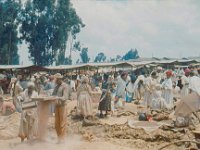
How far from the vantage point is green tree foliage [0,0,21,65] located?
46531 mm

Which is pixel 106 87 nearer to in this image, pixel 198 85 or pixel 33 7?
pixel 198 85

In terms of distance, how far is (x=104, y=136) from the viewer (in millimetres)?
11758

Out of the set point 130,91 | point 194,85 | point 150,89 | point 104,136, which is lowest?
point 104,136

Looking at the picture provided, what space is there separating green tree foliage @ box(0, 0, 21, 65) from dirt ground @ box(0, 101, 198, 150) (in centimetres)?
3467

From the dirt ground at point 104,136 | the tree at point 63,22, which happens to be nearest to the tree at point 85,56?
the tree at point 63,22

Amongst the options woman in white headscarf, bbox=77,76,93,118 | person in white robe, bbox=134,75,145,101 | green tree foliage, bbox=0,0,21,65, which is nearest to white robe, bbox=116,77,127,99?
person in white robe, bbox=134,75,145,101

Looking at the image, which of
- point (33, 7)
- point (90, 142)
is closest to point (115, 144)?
point (90, 142)

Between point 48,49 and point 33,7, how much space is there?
5432mm

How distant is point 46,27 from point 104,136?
1515 inches

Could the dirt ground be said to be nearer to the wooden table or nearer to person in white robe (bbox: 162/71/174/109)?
the wooden table

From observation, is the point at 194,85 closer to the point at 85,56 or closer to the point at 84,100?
the point at 84,100

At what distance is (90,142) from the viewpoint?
10844 mm

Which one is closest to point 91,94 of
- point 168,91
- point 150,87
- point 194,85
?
point 150,87

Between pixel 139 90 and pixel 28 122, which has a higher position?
pixel 139 90
